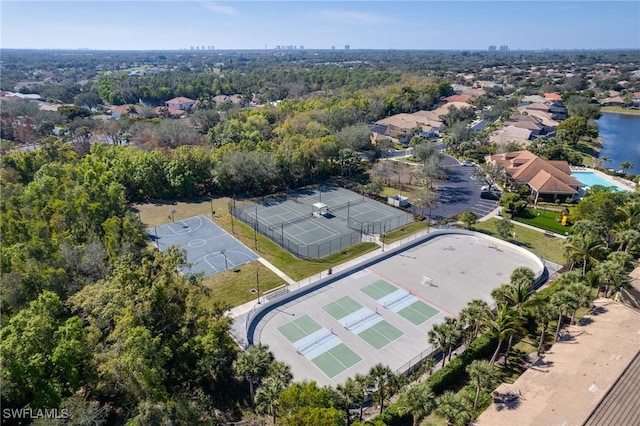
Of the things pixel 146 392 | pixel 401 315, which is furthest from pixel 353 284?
pixel 146 392

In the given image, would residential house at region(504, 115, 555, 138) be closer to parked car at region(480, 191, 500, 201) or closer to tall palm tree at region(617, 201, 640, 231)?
parked car at region(480, 191, 500, 201)

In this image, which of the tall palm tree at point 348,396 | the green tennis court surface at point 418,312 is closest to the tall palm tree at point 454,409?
the tall palm tree at point 348,396

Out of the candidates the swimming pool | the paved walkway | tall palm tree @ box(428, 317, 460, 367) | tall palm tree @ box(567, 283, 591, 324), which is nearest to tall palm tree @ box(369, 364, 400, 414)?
tall palm tree @ box(428, 317, 460, 367)

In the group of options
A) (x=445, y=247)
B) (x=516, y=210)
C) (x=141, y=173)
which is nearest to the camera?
(x=445, y=247)

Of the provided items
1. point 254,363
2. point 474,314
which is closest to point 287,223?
point 474,314

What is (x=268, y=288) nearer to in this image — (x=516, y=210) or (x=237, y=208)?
(x=237, y=208)

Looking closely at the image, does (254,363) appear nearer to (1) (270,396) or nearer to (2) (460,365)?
(1) (270,396)

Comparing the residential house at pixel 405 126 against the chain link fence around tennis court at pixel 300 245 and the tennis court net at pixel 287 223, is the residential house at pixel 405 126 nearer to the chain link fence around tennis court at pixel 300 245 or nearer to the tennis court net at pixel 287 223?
the tennis court net at pixel 287 223
